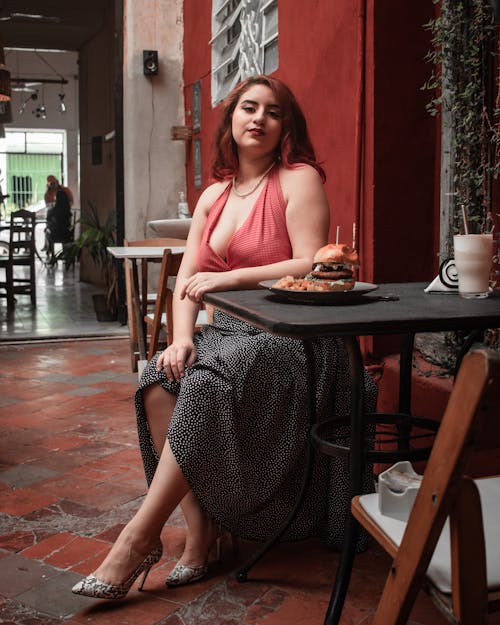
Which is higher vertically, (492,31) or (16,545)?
(492,31)

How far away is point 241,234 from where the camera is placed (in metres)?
2.25

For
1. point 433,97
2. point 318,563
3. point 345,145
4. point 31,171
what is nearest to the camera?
point 318,563

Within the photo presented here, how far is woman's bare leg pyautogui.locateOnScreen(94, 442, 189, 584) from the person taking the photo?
194cm

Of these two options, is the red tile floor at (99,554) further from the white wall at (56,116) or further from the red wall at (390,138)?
the white wall at (56,116)

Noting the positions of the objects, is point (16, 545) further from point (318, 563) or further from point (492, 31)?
point (492, 31)

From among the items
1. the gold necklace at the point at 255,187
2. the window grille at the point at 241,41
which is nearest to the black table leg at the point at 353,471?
the gold necklace at the point at 255,187

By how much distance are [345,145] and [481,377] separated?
2598mm

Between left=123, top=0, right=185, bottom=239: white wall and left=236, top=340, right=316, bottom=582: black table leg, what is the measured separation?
15.7 feet

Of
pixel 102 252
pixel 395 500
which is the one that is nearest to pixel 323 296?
pixel 395 500

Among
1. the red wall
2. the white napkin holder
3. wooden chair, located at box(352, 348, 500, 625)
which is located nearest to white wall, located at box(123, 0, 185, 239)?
the red wall

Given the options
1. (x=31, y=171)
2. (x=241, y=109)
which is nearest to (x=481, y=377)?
(x=241, y=109)

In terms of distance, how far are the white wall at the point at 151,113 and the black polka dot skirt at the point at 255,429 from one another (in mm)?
4636

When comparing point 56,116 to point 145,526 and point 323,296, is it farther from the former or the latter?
point 323,296

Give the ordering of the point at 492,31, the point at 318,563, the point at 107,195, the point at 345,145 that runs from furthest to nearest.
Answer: the point at 107,195, the point at 345,145, the point at 492,31, the point at 318,563
